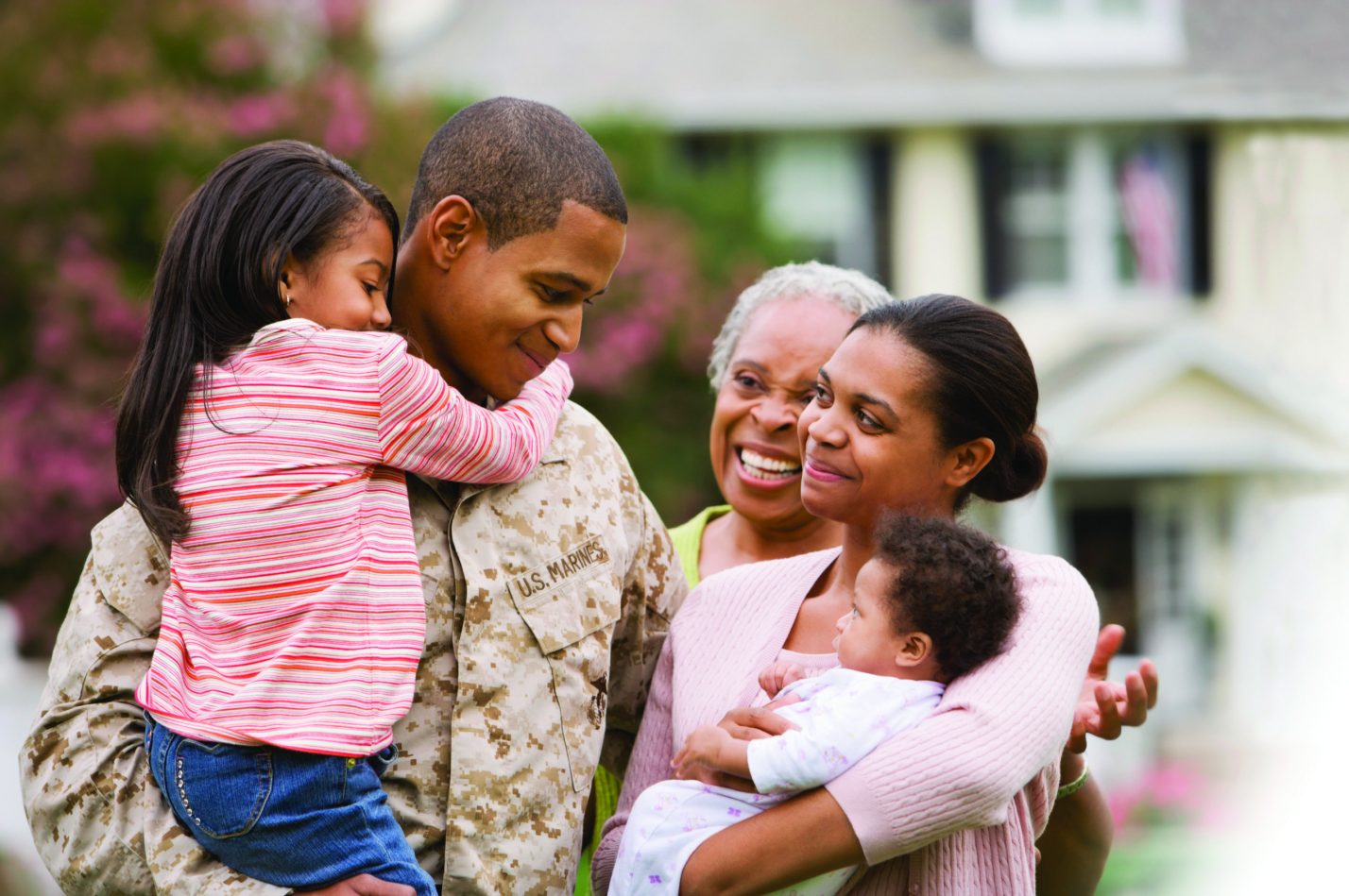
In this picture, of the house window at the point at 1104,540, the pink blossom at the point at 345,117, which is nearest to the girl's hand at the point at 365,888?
the pink blossom at the point at 345,117

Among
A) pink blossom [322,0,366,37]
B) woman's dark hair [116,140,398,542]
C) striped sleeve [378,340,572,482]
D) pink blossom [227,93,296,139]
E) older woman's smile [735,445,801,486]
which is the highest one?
pink blossom [322,0,366,37]

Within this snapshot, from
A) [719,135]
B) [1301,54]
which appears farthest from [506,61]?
[1301,54]

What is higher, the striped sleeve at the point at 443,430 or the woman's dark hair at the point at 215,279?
the woman's dark hair at the point at 215,279

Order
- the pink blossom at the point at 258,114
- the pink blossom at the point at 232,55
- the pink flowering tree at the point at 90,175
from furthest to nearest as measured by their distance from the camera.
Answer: the pink blossom at the point at 232,55 → the pink blossom at the point at 258,114 → the pink flowering tree at the point at 90,175

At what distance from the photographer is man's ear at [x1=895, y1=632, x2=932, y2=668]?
2.78 metres

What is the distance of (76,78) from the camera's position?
12.4 m

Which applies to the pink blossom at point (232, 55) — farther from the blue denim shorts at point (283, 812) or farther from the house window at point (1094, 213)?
the blue denim shorts at point (283, 812)

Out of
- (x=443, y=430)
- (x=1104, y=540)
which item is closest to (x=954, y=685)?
(x=443, y=430)

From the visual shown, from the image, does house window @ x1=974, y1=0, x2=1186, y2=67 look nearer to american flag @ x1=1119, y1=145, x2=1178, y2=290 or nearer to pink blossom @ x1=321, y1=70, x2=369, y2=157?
american flag @ x1=1119, y1=145, x2=1178, y2=290

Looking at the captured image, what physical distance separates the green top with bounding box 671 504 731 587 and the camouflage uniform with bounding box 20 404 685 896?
989 millimetres

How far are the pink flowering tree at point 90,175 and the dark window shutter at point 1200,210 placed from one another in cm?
833

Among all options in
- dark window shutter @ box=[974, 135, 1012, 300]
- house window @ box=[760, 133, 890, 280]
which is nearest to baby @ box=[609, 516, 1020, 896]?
house window @ box=[760, 133, 890, 280]

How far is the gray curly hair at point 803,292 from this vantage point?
3941 mm

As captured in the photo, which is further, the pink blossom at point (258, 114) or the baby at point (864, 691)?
the pink blossom at point (258, 114)
